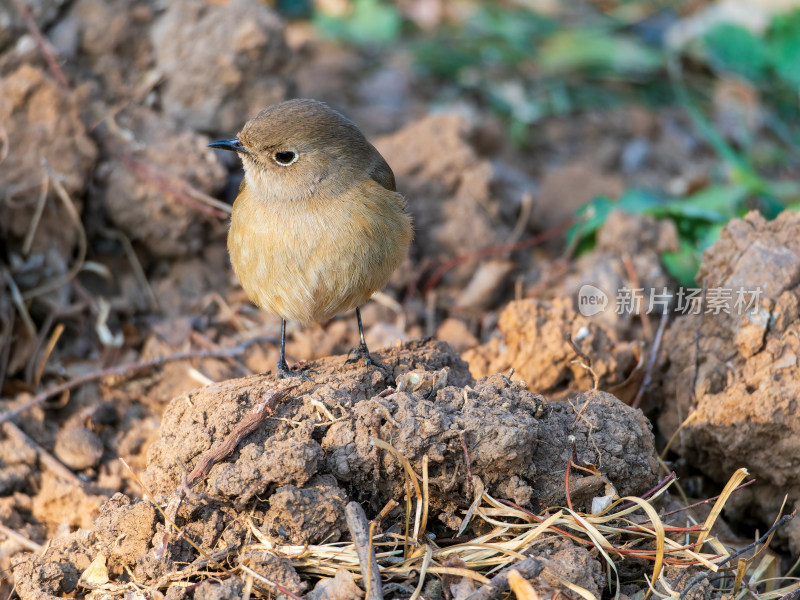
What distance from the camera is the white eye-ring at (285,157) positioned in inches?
149

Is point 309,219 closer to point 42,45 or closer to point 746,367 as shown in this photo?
point 746,367

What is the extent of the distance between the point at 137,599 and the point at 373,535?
0.81 metres

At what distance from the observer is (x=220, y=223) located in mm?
5129

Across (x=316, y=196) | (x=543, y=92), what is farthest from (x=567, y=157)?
(x=316, y=196)

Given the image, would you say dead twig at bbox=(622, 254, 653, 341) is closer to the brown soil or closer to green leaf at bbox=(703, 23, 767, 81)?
the brown soil

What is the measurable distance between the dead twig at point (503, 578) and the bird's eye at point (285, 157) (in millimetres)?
2052

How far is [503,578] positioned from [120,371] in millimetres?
2537

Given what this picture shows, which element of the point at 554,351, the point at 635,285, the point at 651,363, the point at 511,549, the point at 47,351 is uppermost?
the point at 511,549

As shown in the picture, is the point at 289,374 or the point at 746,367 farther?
the point at 746,367

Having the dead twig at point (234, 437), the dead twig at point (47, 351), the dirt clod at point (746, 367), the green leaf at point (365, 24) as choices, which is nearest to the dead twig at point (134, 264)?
the dead twig at point (47, 351)

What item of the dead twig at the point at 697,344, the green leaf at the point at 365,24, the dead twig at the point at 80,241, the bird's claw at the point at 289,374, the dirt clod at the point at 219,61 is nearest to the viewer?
the bird's claw at the point at 289,374

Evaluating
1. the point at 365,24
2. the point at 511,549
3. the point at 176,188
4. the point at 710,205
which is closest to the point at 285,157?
the point at 176,188

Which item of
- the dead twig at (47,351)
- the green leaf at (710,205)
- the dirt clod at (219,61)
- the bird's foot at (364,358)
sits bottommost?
the dead twig at (47,351)

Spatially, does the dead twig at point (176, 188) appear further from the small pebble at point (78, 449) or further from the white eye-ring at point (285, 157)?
the small pebble at point (78, 449)
